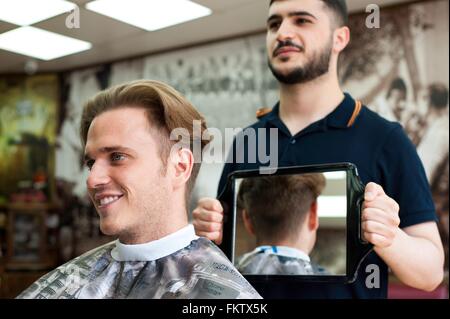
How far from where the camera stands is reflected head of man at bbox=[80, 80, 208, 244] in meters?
1.03

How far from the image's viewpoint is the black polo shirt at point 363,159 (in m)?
1.15

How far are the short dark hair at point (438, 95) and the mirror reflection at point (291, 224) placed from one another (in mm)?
2218

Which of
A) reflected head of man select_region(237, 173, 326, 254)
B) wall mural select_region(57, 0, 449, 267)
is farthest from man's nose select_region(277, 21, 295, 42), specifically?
wall mural select_region(57, 0, 449, 267)

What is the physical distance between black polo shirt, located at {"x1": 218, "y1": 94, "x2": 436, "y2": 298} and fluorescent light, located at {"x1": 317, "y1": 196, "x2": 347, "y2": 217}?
3.6 inches

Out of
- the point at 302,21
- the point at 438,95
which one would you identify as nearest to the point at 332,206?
the point at 302,21

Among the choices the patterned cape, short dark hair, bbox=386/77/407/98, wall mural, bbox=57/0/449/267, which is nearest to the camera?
the patterned cape

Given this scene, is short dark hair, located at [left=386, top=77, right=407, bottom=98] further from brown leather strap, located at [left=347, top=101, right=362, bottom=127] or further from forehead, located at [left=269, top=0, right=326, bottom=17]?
forehead, located at [left=269, top=0, right=326, bottom=17]

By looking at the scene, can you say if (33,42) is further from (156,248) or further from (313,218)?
(313,218)

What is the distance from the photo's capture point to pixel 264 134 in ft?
4.33

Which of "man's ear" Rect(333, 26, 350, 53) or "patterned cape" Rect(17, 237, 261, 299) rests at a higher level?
"man's ear" Rect(333, 26, 350, 53)

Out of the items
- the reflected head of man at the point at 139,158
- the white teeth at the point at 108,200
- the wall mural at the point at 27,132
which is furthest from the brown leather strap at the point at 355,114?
the wall mural at the point at 27,132

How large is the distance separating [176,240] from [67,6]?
2.18 feet

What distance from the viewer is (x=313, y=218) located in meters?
1.15
